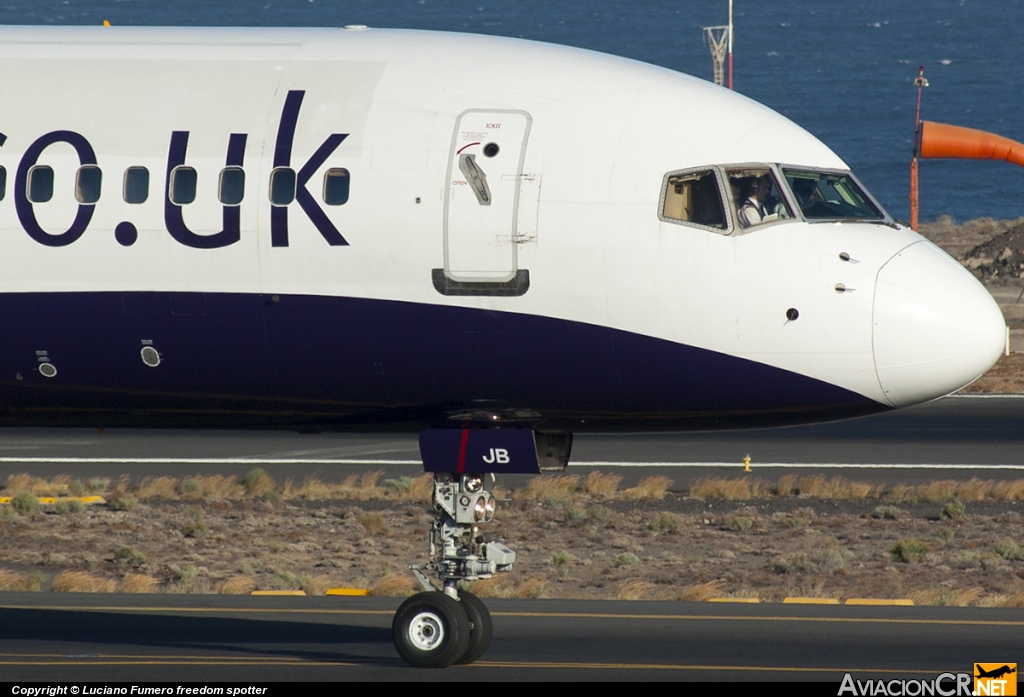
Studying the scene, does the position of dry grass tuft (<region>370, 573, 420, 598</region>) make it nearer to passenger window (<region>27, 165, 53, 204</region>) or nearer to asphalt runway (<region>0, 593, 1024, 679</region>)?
asphalt runway (<region>0, 593, 1024, 679</region>)

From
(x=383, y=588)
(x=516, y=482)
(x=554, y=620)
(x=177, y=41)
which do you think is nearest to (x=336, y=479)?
(x=516, y=482)

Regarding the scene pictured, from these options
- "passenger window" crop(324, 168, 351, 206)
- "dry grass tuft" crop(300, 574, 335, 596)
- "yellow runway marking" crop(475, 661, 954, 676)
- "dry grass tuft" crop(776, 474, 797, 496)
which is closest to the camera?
"passenger window" crop(324, 168, 351, 206)

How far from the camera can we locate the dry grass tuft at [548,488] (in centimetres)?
3581

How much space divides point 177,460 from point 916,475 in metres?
18.3

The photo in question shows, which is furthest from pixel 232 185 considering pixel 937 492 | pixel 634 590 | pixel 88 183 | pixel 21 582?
pixel 937 492

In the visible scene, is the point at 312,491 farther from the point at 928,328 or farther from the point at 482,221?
the point at 928,328

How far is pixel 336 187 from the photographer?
15391 mm

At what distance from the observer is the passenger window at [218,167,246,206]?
50.9 ft

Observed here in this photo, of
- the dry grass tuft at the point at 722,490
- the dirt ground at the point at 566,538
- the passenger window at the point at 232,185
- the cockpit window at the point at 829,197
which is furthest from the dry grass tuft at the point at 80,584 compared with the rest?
the cockpit window at the point at 829,197

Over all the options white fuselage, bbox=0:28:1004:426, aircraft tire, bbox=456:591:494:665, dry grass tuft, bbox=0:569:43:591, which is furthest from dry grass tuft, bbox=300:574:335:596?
white fuselage, bbox=0:28:1004:426

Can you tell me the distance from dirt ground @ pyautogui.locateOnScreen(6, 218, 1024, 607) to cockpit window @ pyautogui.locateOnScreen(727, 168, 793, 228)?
35.1ft

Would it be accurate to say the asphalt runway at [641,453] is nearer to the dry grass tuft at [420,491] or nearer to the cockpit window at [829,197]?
the dry grass tuft at [420,491]

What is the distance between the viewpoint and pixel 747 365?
15.3 m

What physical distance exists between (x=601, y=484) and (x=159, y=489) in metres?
9.99
